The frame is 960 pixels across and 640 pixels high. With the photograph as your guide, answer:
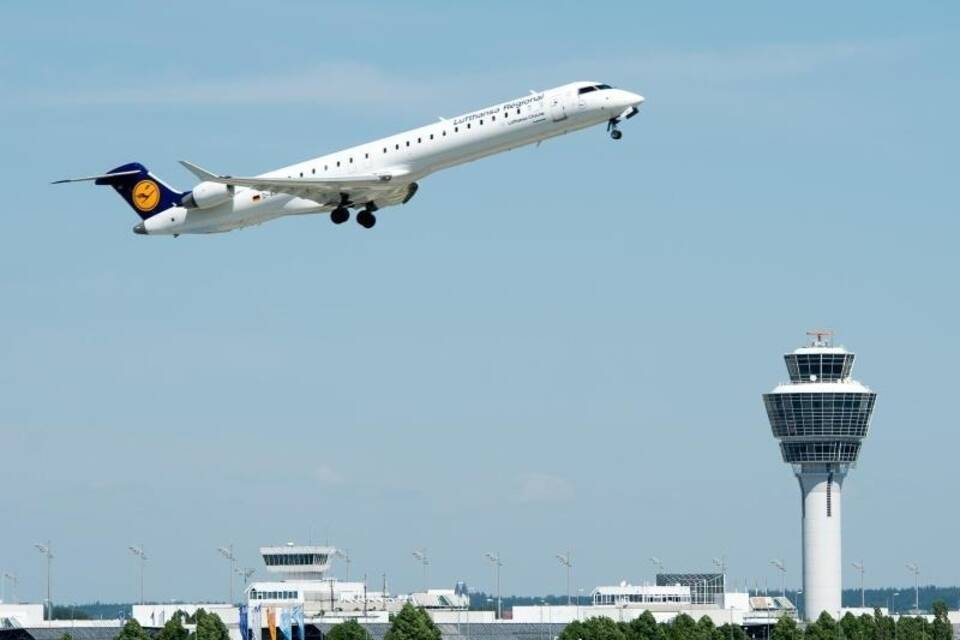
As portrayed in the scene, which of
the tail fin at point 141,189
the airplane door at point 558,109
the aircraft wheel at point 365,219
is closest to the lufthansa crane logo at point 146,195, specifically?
the tail fin at point 141,189

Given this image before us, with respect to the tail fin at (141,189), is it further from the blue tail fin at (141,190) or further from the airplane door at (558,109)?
the airplane door at (558,109)

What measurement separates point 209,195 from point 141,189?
441 inches

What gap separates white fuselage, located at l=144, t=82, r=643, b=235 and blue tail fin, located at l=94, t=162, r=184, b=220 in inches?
239

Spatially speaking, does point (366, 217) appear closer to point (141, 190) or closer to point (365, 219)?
point (365, 219)

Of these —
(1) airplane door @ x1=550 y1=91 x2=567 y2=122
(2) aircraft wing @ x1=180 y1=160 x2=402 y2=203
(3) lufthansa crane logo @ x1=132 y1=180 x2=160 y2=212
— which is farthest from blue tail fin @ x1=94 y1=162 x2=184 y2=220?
(1) airplane door @ x1=550 y1=91 x2=567 y2=122

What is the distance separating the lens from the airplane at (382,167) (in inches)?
4092

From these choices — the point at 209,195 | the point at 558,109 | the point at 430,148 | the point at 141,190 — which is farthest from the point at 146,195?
the point at 558,109

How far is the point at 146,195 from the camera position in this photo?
12231 cm

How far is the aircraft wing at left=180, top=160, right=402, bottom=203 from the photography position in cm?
10725

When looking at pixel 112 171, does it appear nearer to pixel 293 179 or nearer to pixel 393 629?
pixel 293 179

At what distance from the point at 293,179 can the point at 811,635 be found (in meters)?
103

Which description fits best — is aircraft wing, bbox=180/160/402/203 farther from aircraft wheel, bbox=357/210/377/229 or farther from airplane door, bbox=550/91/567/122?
airplane door, bbox=550/91/567/122

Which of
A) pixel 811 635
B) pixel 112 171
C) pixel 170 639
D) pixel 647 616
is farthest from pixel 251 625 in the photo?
pixel 112 171

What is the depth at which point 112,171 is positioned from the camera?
126125 millimetres
